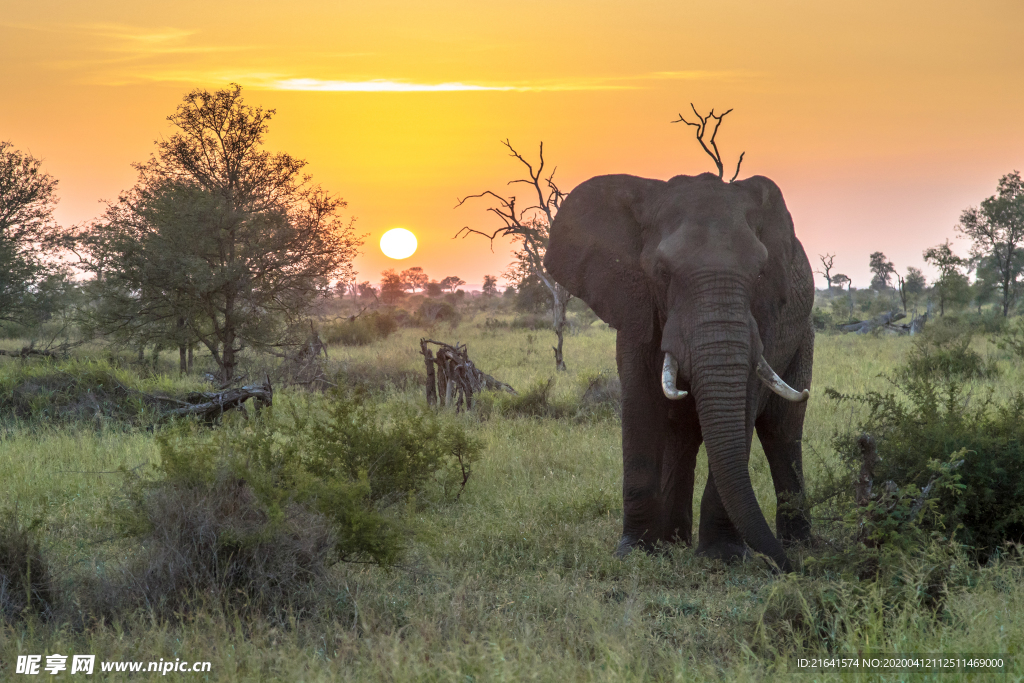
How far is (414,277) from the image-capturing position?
281 feet

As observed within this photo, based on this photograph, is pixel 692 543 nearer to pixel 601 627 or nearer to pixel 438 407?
pixel 601 627

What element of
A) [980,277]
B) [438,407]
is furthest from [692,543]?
[980,277]

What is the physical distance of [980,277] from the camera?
42438 mm

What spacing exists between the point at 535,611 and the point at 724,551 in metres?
1.66

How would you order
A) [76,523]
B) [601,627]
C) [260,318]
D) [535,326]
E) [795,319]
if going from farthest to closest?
[535,326] < [260,318] < [76,523] < [795,319] < [601,627]

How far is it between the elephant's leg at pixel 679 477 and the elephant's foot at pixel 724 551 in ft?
0.72

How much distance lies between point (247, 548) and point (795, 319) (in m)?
3.96

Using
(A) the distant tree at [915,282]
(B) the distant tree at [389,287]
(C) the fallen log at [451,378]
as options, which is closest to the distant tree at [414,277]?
(B) the distant tree at [389,287]

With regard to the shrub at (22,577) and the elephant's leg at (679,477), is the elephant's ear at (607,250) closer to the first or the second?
the elephant's leg at (679,477)

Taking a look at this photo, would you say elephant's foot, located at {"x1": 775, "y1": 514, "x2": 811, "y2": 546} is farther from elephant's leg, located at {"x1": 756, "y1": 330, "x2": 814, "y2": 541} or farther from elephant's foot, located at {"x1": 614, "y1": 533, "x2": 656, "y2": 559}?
elephant's foot, located at {"x1": 614, "y1": 533, "x2": 656, "y2": 559}

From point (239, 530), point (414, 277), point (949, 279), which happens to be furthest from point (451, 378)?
point (414, 277)

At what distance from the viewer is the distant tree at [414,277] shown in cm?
8258

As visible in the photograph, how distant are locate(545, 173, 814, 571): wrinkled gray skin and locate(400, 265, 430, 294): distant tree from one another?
75192 millimetres

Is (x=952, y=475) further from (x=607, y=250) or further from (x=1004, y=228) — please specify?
(x=1004, y=228)
